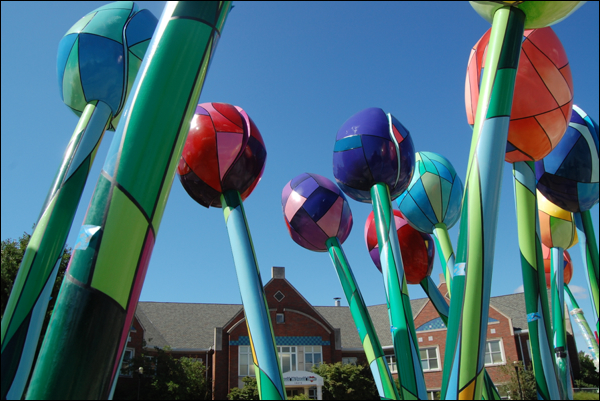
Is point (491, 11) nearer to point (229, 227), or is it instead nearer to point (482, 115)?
point (482, 115)

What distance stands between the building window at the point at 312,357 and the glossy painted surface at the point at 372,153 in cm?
2232

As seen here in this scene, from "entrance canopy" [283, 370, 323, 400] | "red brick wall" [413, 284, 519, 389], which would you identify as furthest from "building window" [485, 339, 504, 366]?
"entrance canopy" [283, 370, 323, 400]

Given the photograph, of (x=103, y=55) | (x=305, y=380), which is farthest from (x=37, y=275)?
(x=305, y=380)

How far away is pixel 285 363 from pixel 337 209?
70.3 feet

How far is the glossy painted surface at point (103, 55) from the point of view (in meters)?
4.80

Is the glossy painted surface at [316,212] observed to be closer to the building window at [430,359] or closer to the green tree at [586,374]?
the building window at [430,359]

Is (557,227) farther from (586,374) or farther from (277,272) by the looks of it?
(586,374)

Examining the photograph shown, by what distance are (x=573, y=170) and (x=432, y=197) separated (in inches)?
75.9

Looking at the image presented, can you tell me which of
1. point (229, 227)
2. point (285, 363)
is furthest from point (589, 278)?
point (285, 363)

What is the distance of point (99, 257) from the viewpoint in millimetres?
1564

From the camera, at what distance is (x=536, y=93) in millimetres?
4398

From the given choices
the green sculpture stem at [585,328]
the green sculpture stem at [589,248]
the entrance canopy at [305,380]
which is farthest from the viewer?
the entrance canopy at [305,380]

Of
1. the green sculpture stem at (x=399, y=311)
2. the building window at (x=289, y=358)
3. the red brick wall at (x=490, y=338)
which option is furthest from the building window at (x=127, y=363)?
the green sculpture stem at (x=399, y=311)

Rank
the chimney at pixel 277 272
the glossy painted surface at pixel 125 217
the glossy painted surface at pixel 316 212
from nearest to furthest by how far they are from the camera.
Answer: the glossy painted surface at pixel 125 217 → the glossy painted surface at pixel 316 212 → the chimney at pixel 277 272
